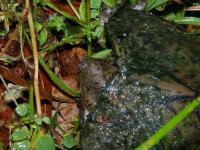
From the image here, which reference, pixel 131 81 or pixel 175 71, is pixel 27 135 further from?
pixel 175 71

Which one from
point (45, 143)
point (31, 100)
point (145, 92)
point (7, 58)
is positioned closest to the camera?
point (145, 92)

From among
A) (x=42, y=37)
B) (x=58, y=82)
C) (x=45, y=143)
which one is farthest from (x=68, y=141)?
(x=42, y=37)

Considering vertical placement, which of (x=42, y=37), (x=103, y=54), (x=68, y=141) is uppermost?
(x=42, y=37)

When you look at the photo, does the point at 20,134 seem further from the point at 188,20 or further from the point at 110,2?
the point at 188,20

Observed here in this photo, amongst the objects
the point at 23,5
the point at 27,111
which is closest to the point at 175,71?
the point at 27,111

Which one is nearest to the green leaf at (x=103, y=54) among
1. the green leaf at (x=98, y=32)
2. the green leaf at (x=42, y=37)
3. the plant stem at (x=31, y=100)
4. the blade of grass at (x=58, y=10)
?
the green leaf at (x=98, y=32)

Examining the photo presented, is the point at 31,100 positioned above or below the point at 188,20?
below

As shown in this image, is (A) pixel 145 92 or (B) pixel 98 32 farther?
(B) pixel 98 32
